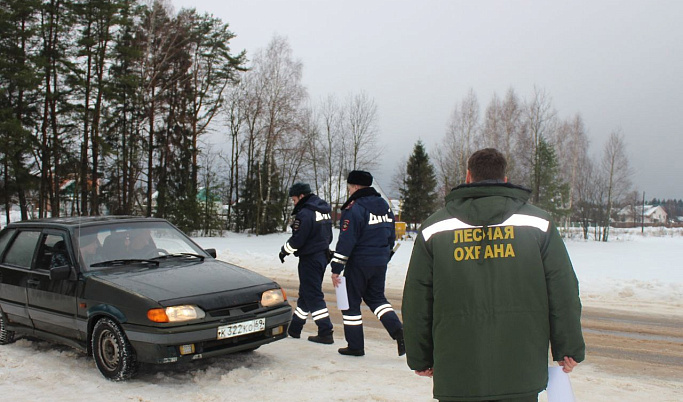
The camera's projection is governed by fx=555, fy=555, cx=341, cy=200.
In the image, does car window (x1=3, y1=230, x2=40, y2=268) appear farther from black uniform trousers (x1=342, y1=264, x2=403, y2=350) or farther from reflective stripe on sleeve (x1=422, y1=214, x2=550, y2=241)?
reflective stripe on sleeve (x1=422, y1=214, x2=550, y2=241)

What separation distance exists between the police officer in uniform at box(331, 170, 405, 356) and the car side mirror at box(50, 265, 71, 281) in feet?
8.78

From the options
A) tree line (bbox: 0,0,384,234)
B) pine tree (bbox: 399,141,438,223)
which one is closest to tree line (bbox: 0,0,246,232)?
tree line (bbox: 0,0,384,234)

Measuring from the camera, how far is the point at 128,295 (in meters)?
4.97

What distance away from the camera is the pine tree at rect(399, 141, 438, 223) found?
50.9m

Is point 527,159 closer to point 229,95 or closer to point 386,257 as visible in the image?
point 229,95

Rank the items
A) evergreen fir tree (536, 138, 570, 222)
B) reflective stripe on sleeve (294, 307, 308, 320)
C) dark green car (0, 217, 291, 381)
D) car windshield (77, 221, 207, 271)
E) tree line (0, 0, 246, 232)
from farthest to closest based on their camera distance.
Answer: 1. evergreen fir tree (536, 138, 570, 222)
2. tree line (0, 0, 246, 232)
3. reflective stripe on sleeve (294, 307, 308, 320)
4. car windshield (77, 221, 207, 271)
5. dark green car (0, 217, 291, 381)

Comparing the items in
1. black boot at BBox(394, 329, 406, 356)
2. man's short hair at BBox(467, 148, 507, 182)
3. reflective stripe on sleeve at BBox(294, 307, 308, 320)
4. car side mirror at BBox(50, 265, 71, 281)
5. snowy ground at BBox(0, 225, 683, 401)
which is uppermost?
man's short hair at BBox(467, 148, 507, 182)

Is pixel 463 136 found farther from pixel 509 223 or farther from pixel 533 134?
pixel 509 223

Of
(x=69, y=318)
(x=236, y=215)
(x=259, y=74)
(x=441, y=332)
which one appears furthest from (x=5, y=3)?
(x=441, y=332)

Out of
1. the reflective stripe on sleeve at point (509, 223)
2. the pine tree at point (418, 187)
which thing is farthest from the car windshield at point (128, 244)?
the pine tree at point (418, 187)

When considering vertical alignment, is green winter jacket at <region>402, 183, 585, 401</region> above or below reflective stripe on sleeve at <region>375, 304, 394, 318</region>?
above

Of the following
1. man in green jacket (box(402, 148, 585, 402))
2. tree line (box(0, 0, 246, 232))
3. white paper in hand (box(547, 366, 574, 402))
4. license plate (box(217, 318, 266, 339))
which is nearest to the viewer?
man in green jacket (box(402, 148, 585, 402))

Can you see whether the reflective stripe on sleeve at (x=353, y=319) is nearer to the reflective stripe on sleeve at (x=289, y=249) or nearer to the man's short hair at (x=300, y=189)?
the reflective stripe on sleeve at (x=289, y=249)

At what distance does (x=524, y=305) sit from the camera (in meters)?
2.58
